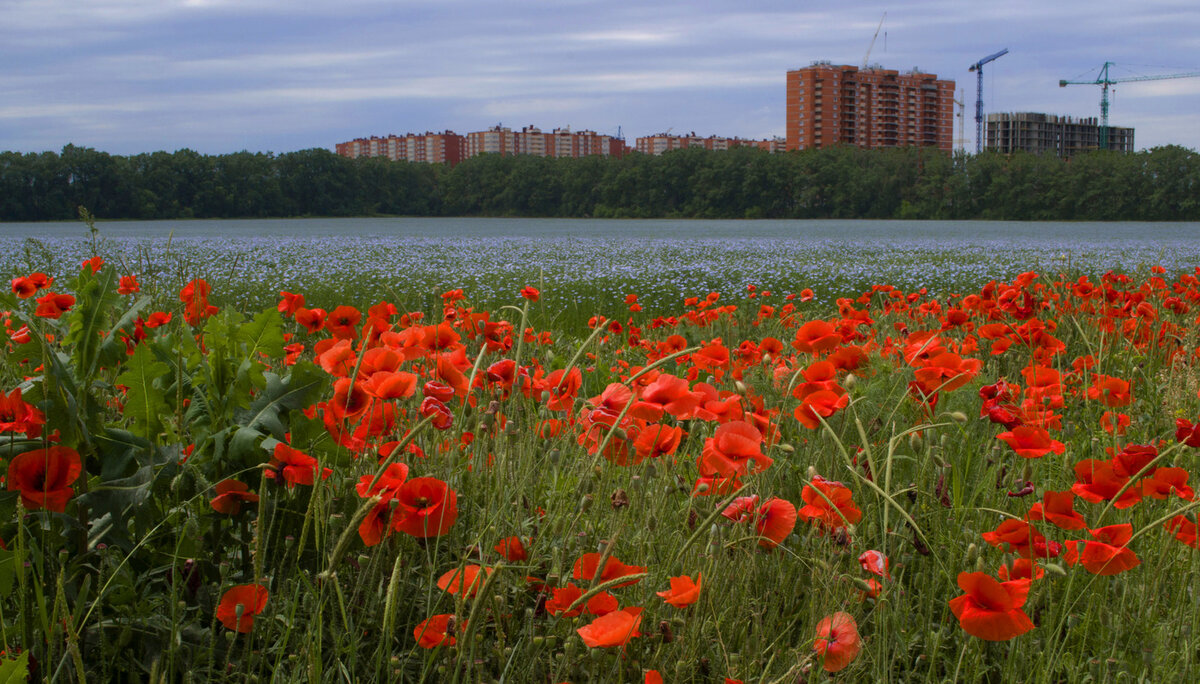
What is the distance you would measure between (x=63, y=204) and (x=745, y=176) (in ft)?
135

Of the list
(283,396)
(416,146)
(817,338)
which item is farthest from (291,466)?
(416,146)

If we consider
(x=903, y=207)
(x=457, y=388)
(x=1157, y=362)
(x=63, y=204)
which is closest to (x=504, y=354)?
(x=457, y=388)

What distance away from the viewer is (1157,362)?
3.53m

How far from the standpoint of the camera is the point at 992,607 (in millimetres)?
980

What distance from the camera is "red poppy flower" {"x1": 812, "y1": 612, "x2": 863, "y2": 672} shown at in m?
1.07

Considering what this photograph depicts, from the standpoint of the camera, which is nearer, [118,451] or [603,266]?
[118,451]

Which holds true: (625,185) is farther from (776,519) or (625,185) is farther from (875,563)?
(875,563)

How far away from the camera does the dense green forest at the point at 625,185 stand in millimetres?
45656

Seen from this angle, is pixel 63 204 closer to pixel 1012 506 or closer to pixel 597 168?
pixel 597 168

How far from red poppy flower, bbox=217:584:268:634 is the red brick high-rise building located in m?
128

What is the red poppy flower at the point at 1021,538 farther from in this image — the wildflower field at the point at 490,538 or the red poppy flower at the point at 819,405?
the red poppy flower at the point at 819,405

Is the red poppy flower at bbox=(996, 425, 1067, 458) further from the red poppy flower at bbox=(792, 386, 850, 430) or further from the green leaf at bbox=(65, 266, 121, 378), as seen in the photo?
the green leaf at bbox=(65, 266, 121, 378)

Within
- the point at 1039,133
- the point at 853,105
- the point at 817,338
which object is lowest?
the point at 817,338

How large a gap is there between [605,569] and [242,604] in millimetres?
503
